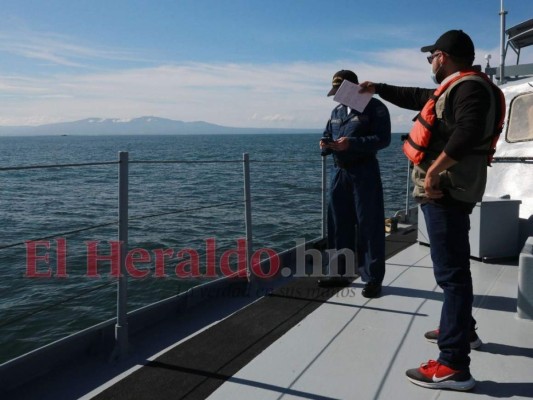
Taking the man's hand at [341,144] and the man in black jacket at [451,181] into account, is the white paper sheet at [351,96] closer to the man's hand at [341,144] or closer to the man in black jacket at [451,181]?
the man's hand at [341,144]

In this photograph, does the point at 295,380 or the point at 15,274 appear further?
the point at 15,274

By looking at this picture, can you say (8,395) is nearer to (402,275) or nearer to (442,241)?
(442,241)

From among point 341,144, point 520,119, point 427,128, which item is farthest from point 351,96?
point 520,119

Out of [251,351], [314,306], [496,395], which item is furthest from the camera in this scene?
[314,306]

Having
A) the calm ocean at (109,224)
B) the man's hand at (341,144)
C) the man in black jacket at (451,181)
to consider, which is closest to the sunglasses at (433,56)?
the man in black jacket at (451,181)

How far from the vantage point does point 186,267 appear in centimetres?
872

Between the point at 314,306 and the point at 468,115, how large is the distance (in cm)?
172

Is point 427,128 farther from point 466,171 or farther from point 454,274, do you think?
point 454,274

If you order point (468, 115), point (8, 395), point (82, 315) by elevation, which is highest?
point (468, 115)

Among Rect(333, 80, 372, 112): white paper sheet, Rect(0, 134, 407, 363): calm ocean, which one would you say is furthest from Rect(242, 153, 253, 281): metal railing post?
Rect(333, 80, 372, 112): white paper sheet

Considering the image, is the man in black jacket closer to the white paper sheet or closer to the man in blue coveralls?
the white paper sheet

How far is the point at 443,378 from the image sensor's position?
2100 millimetres

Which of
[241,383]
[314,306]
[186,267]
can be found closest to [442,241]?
[241,383]

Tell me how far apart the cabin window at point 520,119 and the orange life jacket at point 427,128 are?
2.76 metres
